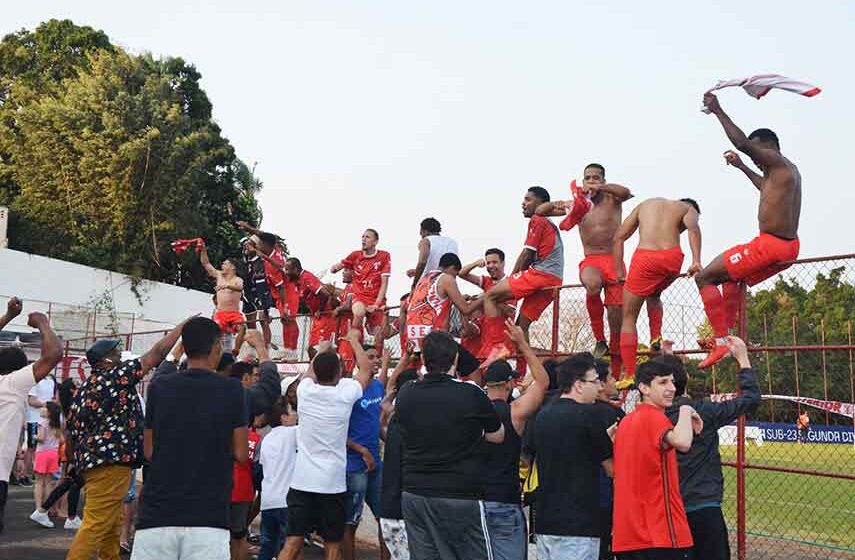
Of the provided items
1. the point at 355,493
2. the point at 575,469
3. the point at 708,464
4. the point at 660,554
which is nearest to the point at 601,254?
the point at 355,493

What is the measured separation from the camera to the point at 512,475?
6.12 meters

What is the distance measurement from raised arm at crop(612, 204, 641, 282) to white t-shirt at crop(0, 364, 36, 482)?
18.2 ft

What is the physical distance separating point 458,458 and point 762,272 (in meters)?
4.02

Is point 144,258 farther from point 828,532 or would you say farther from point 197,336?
point 197,336

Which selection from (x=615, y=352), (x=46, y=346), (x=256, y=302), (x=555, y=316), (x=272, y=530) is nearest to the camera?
(x=46, y=346)

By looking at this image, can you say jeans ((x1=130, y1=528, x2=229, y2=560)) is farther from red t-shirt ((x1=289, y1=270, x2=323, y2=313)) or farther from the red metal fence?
red t-shirt ((x1=289, y1=270, x2=323, y2=313))

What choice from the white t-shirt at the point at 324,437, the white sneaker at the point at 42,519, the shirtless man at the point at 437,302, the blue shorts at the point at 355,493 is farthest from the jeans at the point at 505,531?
the white sneaker at the point at 42,519

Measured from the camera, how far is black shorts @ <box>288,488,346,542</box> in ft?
24.3

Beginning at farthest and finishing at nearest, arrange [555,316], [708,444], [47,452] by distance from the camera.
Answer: [47,452]
[555,316]
[708,444]

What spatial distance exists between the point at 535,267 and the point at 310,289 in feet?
18.1

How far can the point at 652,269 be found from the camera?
9.01 m

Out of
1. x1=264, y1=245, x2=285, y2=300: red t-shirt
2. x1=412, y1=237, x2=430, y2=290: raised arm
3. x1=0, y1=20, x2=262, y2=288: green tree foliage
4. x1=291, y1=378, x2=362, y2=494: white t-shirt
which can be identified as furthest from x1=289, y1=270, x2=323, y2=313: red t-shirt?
x1=0, y1=20, x2=262, y2=288: green tree foliage

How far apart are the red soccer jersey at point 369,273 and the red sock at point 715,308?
236 inches

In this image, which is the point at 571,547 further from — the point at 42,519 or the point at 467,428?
the point at 42,519
